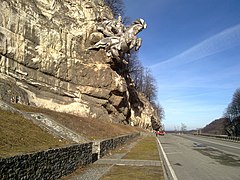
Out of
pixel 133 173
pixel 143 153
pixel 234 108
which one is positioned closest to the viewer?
pixel 133 173

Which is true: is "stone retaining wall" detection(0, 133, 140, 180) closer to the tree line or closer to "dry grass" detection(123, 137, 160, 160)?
"dry grass" detection(123, 137, 160, 160)

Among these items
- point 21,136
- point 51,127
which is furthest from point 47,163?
point 51,127

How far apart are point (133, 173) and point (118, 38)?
32660 millimetres

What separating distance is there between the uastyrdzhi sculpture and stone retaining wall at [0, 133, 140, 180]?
28484 mm

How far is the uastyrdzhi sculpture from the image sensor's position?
134ft

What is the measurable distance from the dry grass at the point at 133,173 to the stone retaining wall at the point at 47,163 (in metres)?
1.34

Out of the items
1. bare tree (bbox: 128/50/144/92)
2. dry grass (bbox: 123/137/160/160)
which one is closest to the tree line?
bare tree (bbox: 128/50/144/92)

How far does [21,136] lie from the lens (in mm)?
11320

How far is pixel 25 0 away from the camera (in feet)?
96.2

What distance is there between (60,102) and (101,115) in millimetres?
6920

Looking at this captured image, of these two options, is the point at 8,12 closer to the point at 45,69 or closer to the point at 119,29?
the point at 45,69

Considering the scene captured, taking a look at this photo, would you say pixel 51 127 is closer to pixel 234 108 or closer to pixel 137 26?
pixel 137 26

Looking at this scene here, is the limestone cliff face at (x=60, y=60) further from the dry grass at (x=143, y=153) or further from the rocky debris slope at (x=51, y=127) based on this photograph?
the dry grass at (x=143, y=153)

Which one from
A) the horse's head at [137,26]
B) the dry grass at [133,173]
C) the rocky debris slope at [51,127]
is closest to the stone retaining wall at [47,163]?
the dry grass at [133,173]
